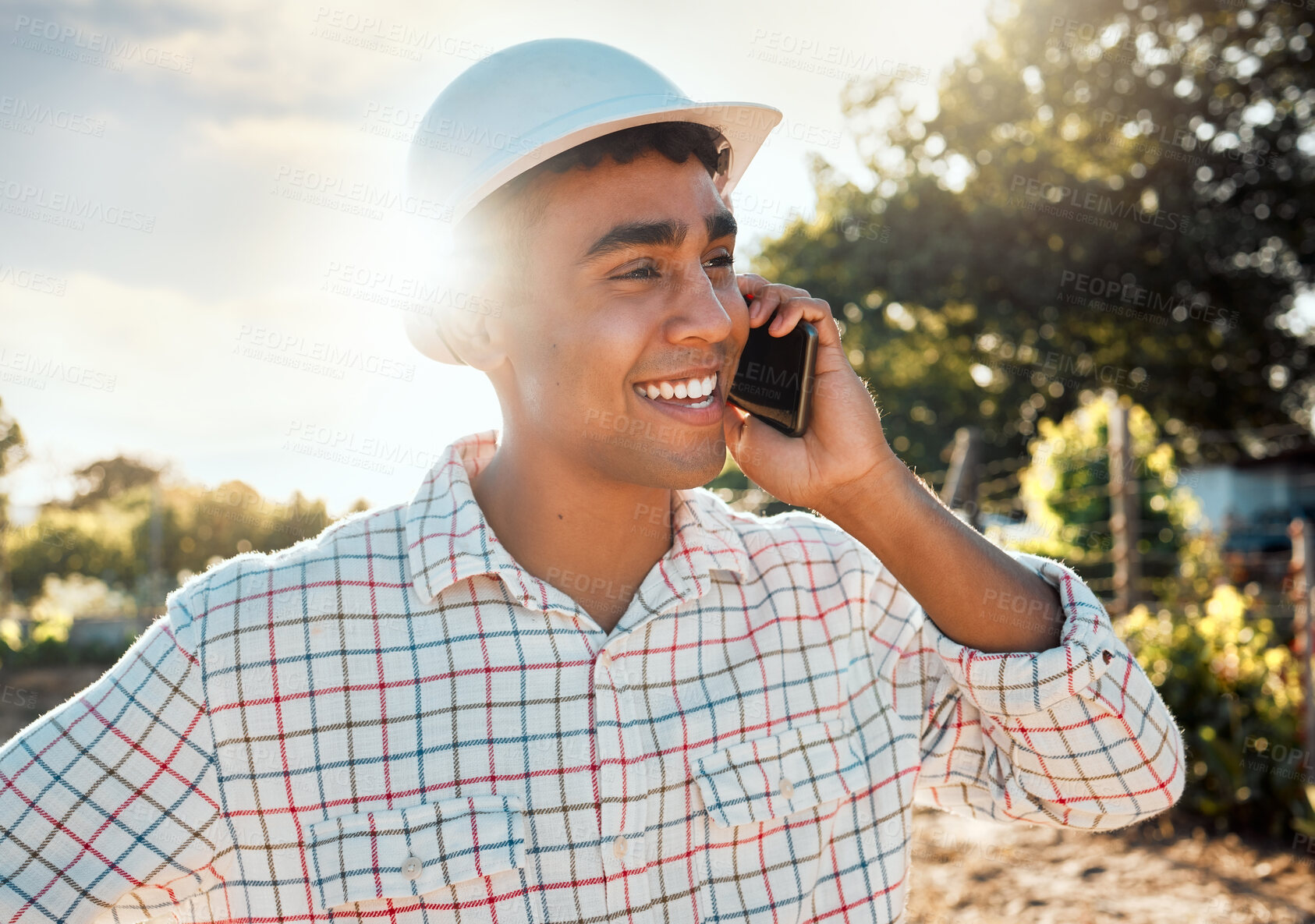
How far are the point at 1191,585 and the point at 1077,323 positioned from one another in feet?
48.4

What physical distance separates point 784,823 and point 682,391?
0.82 meters

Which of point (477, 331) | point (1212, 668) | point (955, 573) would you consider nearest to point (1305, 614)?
point (1212, 668)

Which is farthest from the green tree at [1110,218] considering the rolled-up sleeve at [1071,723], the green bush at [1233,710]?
the rolled-up sleeve at [1071,723]

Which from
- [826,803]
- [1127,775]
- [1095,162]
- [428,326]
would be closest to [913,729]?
[826,803]

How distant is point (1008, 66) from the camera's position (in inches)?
770

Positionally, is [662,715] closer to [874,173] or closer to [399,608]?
[399,608]

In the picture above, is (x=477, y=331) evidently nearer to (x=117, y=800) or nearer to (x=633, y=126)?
(x=633, y=126)

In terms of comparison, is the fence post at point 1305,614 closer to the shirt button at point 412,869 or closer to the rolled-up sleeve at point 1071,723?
the rolled-up sleeve at point 1071,723

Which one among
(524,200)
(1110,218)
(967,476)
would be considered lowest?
(967,476)

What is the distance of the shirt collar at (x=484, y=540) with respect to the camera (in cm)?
170

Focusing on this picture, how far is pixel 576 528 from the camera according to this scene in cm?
195

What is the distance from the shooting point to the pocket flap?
1.68m

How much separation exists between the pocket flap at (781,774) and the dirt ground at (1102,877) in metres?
3.15

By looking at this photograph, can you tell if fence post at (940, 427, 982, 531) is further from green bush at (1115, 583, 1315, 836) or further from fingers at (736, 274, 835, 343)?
fingers at (736, 274, 835, 343)
